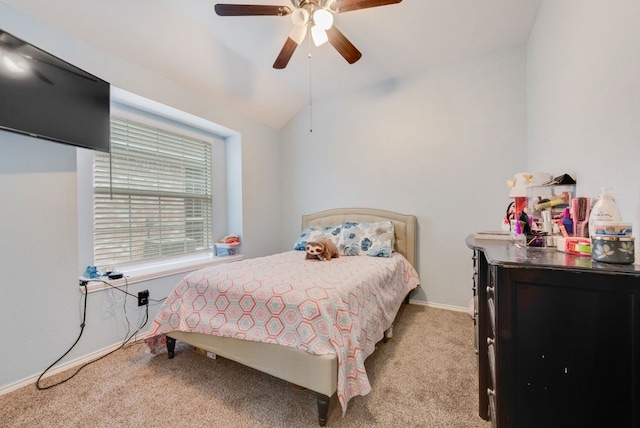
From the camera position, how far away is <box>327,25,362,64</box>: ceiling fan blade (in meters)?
1.94

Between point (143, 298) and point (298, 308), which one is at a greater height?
point (298, 308)

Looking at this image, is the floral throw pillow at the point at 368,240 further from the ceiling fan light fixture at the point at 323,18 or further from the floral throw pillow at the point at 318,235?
the ceiling fan light fixture at the point at 323,18

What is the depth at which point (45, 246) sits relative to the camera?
1.82 meters

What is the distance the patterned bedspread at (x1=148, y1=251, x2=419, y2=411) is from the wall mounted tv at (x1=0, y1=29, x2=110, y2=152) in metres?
1.29

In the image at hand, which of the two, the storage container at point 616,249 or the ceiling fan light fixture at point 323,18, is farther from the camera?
the ceiling fan light fixture at point 323,18

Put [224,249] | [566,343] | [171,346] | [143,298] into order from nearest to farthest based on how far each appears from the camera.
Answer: [566,343] → [171,346] → [143,298] → [224,249]

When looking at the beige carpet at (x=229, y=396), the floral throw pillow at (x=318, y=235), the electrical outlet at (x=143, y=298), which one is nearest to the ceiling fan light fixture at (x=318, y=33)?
the floral throw pillow at (x=318, y=235)

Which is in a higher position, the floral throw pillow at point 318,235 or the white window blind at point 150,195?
the white window blind at point 150,195

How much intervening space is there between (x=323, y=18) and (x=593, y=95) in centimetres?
153

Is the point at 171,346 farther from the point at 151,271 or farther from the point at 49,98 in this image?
the point at 49,98

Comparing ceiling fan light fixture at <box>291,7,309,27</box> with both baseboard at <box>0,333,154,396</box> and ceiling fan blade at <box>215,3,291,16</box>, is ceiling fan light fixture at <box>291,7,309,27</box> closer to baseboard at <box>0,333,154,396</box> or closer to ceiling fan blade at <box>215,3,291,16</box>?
ceiling fan blade at <box>215,3,291,16</box>

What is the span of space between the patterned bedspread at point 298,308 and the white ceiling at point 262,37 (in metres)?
1.97

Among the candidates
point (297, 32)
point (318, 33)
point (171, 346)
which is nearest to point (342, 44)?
point (318, 33)

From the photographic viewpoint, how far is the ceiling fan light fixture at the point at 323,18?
1.70 m
